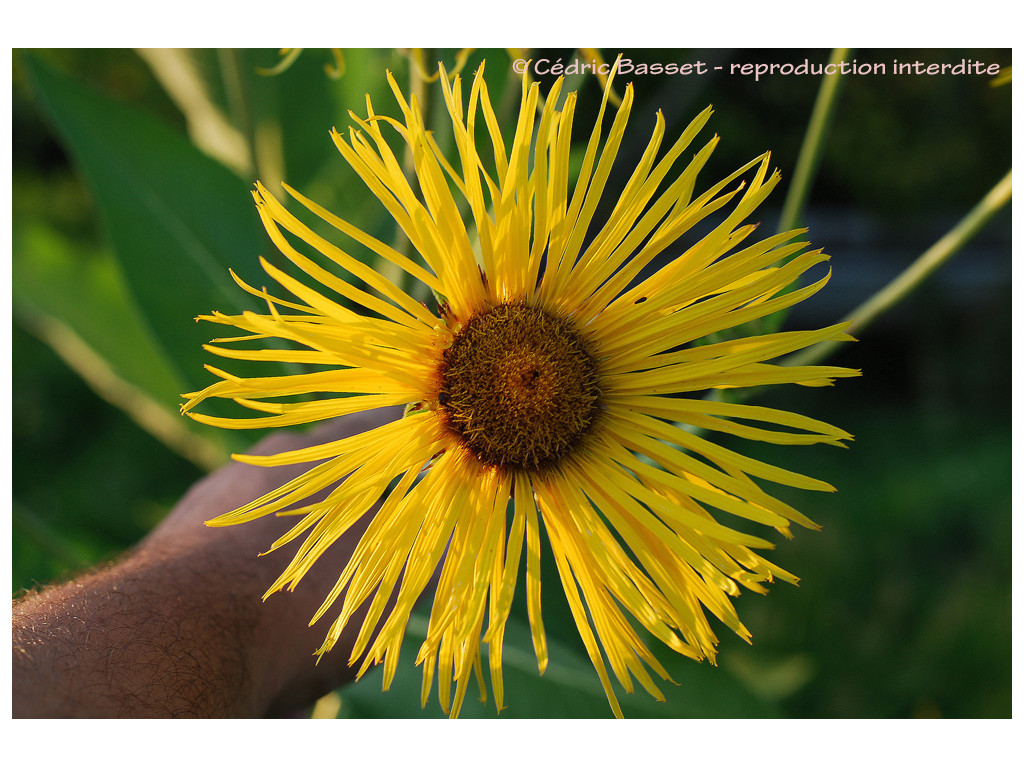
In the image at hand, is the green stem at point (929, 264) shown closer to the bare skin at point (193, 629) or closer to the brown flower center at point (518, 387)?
the brown flower center at point (518, 387)

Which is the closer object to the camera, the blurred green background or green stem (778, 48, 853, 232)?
green stem (778, 48, 853, 232)

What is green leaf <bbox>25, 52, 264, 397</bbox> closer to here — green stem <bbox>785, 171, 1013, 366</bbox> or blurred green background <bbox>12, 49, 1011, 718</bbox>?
blurred green background <bbox>12, 49, 1011, 718</bbox>

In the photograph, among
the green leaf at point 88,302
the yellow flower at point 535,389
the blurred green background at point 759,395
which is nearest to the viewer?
the yellow flower at point 535,389

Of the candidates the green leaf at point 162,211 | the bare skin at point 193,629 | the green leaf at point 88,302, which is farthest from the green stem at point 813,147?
the green leaf at point 88,302

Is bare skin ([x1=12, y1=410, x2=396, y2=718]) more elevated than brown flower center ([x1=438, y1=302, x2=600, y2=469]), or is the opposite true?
brown flower center ([x1=438, y1=302, x2=600, y2=469])

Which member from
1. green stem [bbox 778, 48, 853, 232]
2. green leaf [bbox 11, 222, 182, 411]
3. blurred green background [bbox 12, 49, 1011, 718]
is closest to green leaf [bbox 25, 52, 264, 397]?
blurred green background [bbox 12, 49, 1011, 718]

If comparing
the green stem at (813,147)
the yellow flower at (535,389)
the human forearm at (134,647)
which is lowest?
the human forearm at (134,647)
